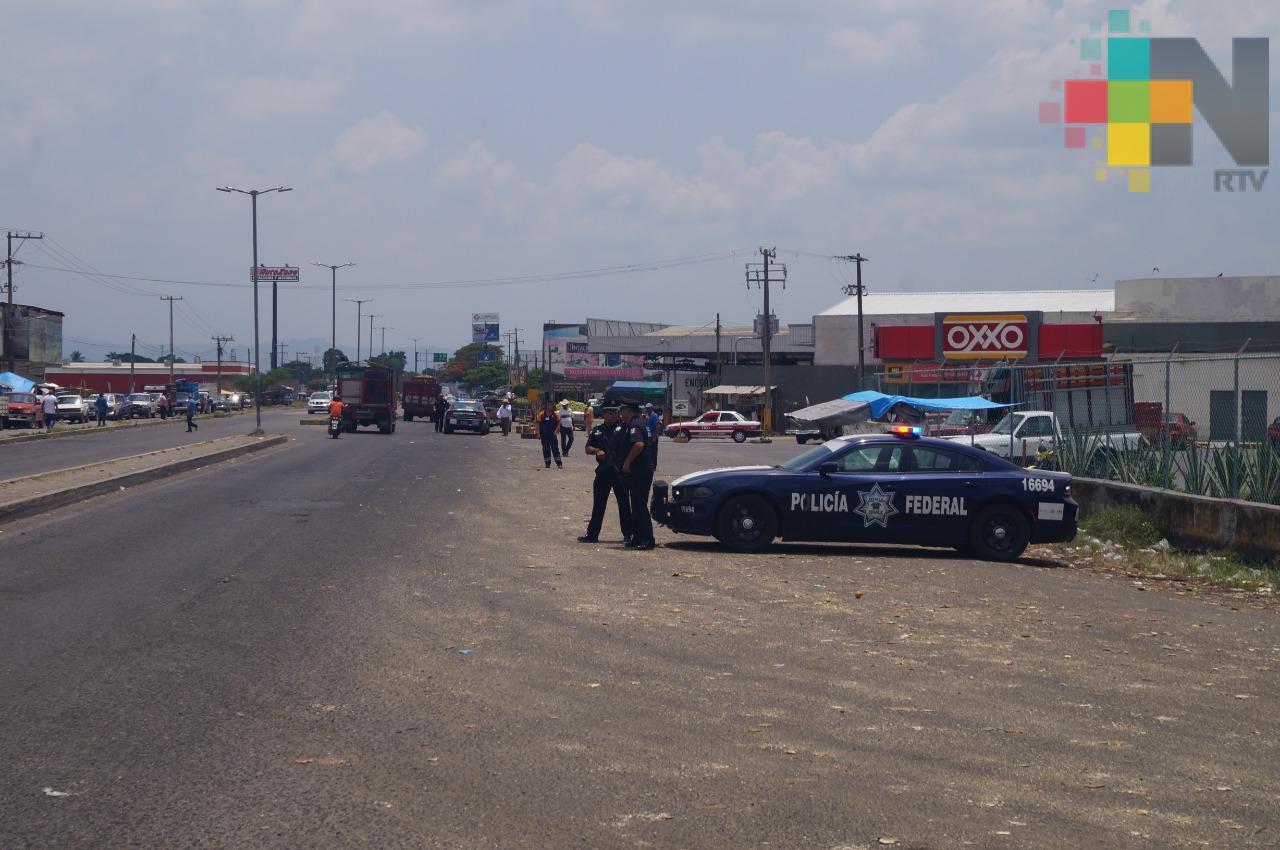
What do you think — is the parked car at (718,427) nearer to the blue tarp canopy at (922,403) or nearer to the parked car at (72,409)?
the blue tarp canopy at (922,403)

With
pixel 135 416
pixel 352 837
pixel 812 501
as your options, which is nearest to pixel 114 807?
pixel 352 837

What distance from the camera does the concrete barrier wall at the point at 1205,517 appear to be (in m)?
14.0

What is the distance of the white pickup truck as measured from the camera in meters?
19.6

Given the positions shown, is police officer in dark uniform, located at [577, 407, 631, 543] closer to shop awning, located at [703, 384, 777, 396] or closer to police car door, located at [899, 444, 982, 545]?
police car door, located at [899, 444, 982, 545]

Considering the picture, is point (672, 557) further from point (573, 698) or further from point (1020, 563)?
point (573, 698)

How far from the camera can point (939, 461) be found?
591 inches

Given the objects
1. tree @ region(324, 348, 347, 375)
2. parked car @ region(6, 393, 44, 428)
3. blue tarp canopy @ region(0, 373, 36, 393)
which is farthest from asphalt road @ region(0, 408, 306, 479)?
tree @ region(324, 348, 347, 375)

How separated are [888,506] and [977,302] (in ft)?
196

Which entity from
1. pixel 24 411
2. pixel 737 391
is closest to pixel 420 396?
pixel 737 391

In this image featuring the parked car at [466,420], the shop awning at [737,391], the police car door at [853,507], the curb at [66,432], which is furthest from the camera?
the shop awning at [737,391]

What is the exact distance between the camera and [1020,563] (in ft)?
49.2

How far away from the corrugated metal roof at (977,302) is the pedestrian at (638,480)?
51.7m

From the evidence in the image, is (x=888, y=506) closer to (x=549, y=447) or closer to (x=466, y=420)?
(x=549, y=447)

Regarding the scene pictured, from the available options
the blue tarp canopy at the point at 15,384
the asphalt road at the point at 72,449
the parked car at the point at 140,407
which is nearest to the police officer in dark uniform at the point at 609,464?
the asphalt road at the point at 72,449
